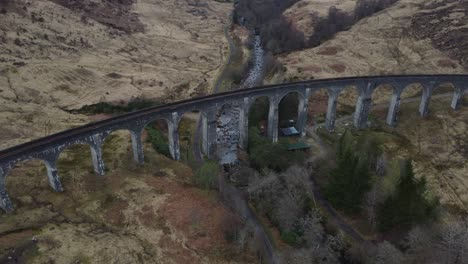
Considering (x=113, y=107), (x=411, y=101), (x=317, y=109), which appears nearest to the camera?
(x=113, y=107)

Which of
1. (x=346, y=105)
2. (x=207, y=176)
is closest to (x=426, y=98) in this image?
(x=346, y=105)

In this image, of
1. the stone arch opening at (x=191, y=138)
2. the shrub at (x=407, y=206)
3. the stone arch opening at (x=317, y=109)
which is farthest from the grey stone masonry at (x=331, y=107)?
the shrub at (x=407, y=206)

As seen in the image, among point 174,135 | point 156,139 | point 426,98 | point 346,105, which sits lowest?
point 156,139

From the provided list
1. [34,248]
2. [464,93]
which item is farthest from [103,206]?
[464,93]

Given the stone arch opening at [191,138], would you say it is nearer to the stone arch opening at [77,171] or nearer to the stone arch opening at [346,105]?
the stone arch opening at [77,171]

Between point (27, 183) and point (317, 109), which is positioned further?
point (317, 109)

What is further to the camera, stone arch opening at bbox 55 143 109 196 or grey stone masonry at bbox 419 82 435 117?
grey stone masonry at bbox 419 82 435 117

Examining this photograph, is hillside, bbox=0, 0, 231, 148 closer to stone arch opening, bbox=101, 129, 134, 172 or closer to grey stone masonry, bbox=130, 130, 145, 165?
stone arch opening, bbox=101, 129, 134, 172

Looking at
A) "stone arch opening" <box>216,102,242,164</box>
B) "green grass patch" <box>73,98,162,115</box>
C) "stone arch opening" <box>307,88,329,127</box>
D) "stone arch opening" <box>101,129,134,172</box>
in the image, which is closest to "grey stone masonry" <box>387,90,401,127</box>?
"stone arch opening" <box>307,88,329,127</box>

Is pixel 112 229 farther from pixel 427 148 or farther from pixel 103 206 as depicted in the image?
pixel 427 148

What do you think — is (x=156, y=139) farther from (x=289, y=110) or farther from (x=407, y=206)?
(x=407, y=206)
